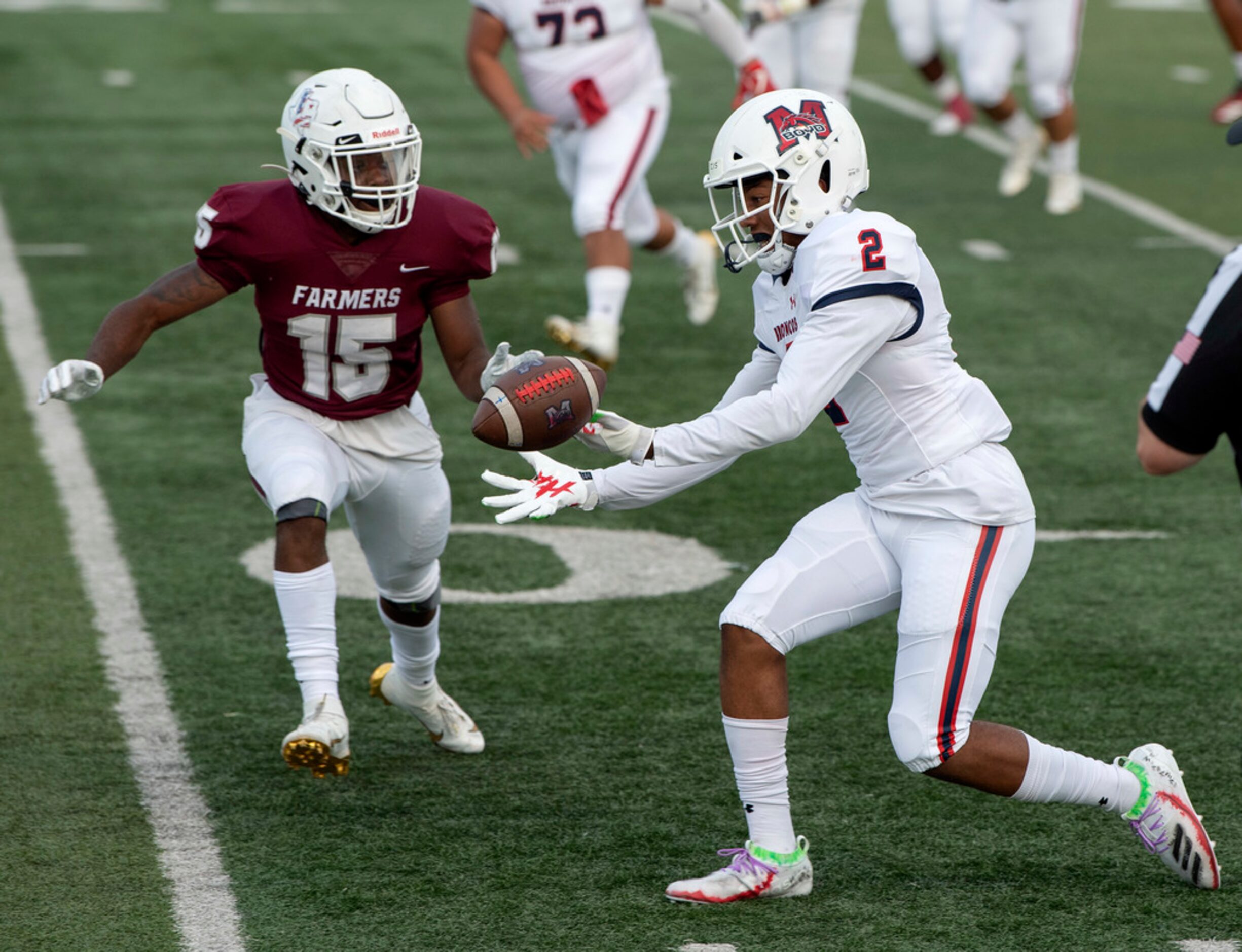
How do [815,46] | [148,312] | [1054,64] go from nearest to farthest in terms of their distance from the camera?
1. [148,312]
2. [1054,64]
3. [815,46]

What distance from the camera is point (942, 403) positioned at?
385 cm

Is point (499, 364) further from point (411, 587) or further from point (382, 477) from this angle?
point (411, 587)

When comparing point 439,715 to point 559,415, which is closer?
point 559,415

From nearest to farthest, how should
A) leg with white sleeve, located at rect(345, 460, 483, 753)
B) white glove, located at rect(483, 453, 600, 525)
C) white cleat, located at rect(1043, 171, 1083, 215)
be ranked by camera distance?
white glove, located at rect(483, 453, 600, 525)
leg with white sleeve, located at rect(345, 460, 483, 753)
white cleat, located at rect(1043, 171, 1083, 215)

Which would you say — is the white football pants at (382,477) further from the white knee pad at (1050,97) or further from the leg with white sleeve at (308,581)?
the white knee pad at (1050,97)

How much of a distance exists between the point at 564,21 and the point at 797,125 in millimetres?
Answer: 4224

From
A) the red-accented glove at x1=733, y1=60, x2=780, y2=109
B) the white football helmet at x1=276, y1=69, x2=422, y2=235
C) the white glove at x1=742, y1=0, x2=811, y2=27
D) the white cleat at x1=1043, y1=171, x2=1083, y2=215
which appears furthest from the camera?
the white cleat at x1=1043, y1=171, x2=1083, y2=215

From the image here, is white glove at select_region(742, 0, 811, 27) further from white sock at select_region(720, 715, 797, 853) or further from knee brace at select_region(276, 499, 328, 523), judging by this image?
white sock at select_region(720, 715, 797, 853)

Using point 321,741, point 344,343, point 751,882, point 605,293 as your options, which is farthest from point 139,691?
point 605,293

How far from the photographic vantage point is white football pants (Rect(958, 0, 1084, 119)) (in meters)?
10.5

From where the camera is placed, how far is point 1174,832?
12.6 feet

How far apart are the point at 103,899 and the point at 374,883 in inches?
20.8

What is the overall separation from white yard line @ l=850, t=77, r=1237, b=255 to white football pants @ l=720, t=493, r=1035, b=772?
5031 millimetres

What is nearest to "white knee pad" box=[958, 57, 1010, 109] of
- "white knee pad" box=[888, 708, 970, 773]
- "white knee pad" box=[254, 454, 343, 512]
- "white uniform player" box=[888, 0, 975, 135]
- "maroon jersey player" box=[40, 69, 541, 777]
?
→ "white uniform player" box=[888, 0, 975, 135]
